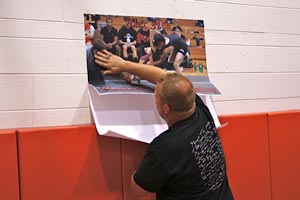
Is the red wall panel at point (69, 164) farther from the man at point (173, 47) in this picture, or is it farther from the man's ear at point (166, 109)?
the man at point (173, 47)

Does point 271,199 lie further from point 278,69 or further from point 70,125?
point 70,125

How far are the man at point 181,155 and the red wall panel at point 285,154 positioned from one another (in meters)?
0.67

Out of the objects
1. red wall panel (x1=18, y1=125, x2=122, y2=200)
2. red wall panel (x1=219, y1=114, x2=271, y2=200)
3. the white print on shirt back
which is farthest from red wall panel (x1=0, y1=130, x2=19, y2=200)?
red wall panel (x1=219, y1=114, x2=271, y2=200)

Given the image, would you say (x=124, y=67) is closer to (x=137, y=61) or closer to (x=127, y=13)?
(x=137, y=61)

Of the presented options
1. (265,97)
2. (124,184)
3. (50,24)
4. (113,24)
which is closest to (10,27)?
(50,24)

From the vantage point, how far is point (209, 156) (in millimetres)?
1371

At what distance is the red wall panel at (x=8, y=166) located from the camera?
1386 mm

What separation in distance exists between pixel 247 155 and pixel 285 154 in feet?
0.88

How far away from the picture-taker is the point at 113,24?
5.41 feet

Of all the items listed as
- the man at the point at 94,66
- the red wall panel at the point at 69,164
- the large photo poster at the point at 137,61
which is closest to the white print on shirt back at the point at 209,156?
the large photo poster at the point at 137,61

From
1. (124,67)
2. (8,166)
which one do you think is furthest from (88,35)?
(8,166)

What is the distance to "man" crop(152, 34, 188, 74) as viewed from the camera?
1.75m

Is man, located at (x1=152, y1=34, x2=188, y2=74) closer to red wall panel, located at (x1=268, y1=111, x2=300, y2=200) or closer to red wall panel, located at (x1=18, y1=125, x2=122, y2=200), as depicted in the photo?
red wall panel, located at (x1=18, y1=125, x2=122, y2=200)

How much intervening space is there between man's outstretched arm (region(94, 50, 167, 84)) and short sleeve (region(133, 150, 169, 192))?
0.44m
